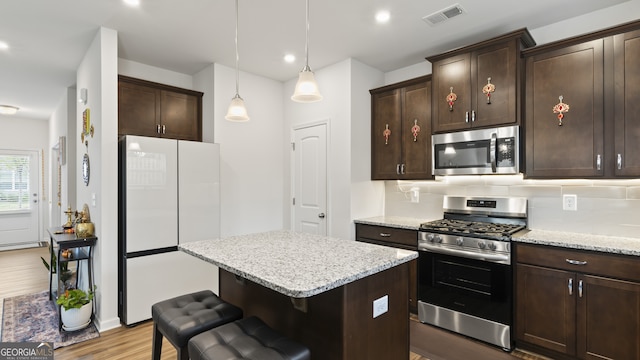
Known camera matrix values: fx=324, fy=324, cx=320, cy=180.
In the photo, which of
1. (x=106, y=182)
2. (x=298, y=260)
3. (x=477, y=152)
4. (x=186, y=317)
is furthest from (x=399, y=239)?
(x=106, y=182)

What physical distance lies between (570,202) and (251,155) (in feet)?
11.1

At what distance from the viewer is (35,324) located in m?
3.04

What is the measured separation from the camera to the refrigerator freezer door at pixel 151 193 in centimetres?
300

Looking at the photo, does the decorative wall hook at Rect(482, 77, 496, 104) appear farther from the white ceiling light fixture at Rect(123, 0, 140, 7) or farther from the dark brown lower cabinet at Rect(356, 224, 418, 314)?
the white ceiling light fixture at Rect(123, 0, 140, 7)

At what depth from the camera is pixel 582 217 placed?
2.73 metres

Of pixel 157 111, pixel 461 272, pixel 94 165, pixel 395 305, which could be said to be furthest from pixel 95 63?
pixel 461 272

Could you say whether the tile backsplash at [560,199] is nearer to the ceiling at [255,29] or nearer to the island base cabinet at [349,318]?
the ceiling at [255,29]

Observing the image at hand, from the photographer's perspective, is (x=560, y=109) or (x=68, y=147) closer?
(x=560, y=109)

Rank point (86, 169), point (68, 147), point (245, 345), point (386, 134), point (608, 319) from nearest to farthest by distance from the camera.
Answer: point (245, 345) → point (608, 319) → point (86, 169) → point (386, 134) → point (68, 147)

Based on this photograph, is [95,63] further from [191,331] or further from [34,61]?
[191,331]

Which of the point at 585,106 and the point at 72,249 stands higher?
the point at 585,106

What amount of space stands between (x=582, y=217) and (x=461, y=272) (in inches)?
43.3

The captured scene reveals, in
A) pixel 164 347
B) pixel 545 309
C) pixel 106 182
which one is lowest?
pixel 164 347

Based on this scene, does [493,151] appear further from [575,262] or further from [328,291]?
[328,291]
